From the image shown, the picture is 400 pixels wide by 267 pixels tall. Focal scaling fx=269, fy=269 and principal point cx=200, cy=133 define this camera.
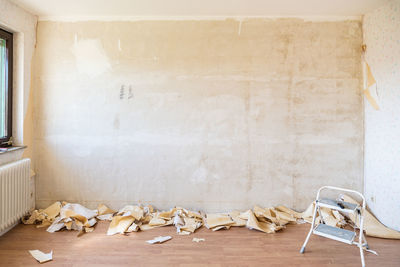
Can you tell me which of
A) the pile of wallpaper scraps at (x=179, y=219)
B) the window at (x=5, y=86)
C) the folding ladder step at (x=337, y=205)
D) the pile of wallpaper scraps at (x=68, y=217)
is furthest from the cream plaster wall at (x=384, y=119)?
the window at (x=5, y=86)

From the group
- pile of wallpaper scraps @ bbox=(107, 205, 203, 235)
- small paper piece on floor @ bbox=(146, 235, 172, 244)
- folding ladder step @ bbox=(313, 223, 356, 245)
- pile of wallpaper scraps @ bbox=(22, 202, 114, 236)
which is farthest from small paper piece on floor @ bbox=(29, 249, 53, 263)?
folding ladder step @ bbox=(313, 223, 356, 245)

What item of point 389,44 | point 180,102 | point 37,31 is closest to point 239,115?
point 180,102

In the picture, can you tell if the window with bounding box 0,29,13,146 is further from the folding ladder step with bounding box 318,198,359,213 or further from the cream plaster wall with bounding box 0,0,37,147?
the folding ladder step with bounding box 318,198,359,213

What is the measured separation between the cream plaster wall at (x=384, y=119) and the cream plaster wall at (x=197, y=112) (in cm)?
15

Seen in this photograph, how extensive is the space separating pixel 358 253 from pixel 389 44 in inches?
92.9

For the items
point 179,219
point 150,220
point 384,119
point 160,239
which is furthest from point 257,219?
point 384,119

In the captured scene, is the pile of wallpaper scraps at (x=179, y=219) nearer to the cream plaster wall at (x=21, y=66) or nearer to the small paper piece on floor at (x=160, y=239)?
the small paper piece on floor at (x=160, y=239)

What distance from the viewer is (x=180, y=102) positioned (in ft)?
11.7

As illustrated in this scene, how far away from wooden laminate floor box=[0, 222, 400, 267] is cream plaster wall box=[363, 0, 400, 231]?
540mm

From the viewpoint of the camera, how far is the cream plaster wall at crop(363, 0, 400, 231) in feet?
10.1

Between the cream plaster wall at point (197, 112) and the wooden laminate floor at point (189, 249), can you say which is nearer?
the wooden laminate floor at point (189, 249)

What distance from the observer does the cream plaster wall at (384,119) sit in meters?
3.06

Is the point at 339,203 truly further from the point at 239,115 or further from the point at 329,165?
the point at 239,115

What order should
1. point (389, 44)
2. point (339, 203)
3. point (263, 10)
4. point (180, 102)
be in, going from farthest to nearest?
point (180, 102) < point (263, 10) < point (389, 44) < point (339, 203)
